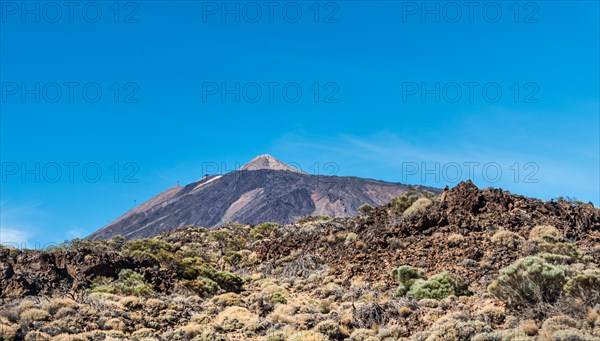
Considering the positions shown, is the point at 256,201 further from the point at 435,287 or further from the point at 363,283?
the point at 435,287

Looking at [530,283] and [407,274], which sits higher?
[407,274]

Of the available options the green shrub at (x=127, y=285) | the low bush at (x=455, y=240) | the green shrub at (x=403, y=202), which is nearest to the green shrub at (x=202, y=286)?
the green shrub at (x=127, y=285)

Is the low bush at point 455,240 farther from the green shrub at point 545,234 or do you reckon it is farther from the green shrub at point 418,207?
the green shrub at point 418,207

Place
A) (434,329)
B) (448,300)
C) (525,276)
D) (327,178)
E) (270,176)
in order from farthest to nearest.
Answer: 1. (270,176)
2. (327,178)
3. (448,300)
4. (525,276)
5. (434,329)

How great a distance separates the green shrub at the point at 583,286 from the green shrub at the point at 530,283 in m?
0.27

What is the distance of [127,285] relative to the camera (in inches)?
813

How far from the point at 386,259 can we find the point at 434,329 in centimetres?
A: 1083

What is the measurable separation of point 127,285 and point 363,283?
355 inches

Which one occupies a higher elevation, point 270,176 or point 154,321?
point 270,176

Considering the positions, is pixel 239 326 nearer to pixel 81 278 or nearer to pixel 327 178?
pixel 81 278

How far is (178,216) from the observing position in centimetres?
13738

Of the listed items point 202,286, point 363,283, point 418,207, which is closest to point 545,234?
point 363,283

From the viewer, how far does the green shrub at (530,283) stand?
43.8 ft

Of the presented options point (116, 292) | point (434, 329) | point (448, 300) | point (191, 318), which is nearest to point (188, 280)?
point (116, 292)
